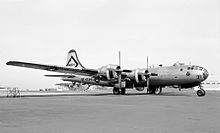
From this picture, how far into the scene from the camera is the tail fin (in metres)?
45.6

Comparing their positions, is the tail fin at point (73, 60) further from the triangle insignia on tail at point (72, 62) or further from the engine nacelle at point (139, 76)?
the engine nacelle at point (139, 76)

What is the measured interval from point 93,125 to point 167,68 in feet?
88.2

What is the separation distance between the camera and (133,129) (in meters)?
7.29

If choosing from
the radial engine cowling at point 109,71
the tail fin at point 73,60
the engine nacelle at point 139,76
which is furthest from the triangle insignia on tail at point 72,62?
the engine nacelle at point 139,76

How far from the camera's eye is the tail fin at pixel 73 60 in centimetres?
4562

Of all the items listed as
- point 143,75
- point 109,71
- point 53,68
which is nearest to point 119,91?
point 109,71

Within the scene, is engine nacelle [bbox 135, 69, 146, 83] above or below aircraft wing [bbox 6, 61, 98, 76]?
below

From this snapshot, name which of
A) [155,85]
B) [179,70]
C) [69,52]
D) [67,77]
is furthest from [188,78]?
[69,52]

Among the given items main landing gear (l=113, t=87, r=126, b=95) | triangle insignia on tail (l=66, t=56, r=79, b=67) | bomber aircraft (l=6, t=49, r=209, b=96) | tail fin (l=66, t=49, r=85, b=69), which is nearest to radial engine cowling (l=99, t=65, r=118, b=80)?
bomber aircraft (l=6, t=49, r=209, b=96)

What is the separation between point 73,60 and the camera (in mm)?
46031

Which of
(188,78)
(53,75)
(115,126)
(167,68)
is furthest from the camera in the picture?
(53,75)

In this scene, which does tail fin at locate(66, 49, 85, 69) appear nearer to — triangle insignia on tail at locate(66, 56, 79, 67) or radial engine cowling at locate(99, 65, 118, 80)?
triangle insignia on tail at locate(66, 56, 79, 67)

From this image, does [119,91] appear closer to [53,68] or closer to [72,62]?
[53,68]

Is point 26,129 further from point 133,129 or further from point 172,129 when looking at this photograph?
point 172,129
